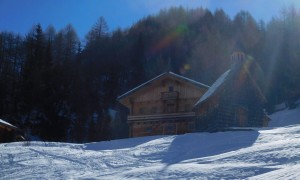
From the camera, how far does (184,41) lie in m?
72.2

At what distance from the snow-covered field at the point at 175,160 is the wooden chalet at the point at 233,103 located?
8.67 m

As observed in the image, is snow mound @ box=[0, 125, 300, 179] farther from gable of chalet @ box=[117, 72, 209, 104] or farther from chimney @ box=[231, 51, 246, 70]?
gable of chalet @ box=[117, 72, 209, 104]

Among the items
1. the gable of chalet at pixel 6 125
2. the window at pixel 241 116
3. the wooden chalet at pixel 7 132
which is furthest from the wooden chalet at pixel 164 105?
the gable of chalet at pixel 6 125

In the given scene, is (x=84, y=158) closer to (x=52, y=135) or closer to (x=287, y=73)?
(x=52, y=135)

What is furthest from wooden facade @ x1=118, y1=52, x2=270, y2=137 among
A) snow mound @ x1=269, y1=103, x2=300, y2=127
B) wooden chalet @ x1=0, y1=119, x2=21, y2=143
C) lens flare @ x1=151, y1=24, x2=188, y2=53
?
lens flare @ x1=151, y1=24, x2=188, y2=53

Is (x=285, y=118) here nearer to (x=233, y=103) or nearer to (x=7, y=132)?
(x=233, y=103)

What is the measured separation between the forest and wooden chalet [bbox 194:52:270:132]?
23993 mm

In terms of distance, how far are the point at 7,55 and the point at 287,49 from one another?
43826mm

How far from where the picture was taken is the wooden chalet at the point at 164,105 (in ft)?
97.7

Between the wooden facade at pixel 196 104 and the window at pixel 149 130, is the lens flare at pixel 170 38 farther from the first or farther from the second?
the window at pixel 149 130

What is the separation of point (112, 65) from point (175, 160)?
2243 inches

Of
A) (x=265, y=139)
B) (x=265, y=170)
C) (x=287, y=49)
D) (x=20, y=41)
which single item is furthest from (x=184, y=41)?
(x=265, y=170)

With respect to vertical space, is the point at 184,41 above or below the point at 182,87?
above

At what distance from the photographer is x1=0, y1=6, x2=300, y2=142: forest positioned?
2069 inches
